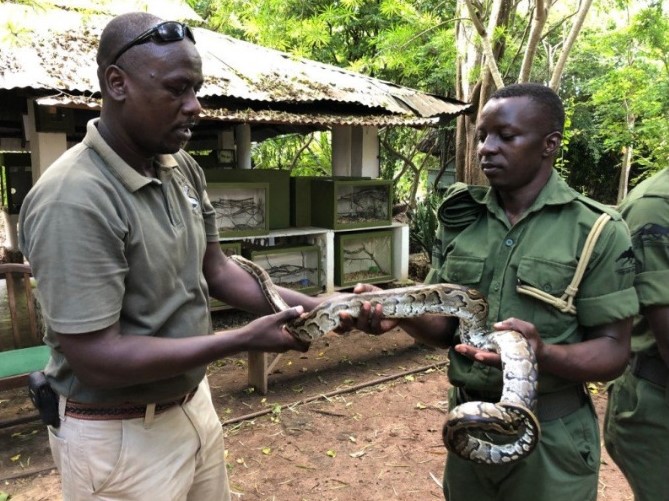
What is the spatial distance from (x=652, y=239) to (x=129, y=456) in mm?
2298

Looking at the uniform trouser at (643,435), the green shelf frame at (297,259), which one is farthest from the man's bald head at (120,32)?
the green shelf frame at (297,259)

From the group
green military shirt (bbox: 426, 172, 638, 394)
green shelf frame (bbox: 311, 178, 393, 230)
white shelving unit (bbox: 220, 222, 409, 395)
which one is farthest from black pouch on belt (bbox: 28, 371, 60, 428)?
green shelf frame (bbox: 311, 178, 393, 230)

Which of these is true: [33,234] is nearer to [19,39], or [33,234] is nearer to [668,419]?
[668,419]

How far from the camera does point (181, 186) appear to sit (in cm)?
236

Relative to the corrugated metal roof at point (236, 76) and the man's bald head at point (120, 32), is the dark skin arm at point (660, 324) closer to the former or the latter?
the man's bald head at point (120, 32)

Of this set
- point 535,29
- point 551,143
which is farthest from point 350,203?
point 551,143

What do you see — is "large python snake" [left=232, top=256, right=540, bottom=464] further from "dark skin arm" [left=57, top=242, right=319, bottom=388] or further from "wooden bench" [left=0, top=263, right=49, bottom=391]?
"wooden bench" [left=0, top=263, right=49, bottom=391]

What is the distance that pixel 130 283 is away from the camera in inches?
78.7

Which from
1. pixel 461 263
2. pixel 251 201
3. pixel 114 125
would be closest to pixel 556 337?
pixel 461 263

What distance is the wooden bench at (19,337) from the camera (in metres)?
4.85

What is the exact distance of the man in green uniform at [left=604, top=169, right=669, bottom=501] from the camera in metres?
2.28

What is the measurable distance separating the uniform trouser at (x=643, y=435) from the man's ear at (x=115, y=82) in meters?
2.54

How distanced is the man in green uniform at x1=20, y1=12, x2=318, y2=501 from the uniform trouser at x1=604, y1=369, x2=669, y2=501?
5.23 feet

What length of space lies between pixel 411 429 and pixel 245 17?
10864mm
